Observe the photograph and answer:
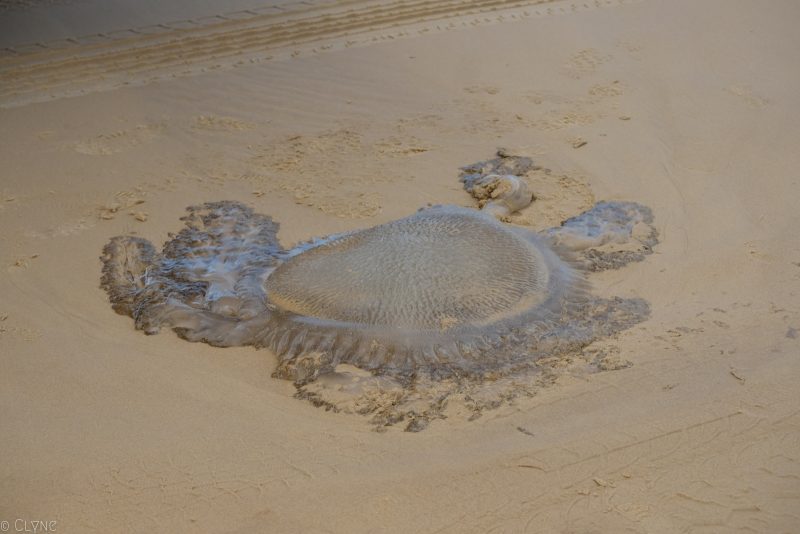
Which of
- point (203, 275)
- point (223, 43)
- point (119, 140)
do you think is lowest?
point (203, 275)

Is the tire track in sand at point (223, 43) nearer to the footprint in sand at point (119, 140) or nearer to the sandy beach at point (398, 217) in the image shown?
the sandy beach at point (398, 217)

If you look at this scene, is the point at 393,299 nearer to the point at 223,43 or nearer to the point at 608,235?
the point at 608,235

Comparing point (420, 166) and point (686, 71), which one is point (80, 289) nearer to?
point (420, 166)

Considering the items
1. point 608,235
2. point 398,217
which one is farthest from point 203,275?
point 608,235

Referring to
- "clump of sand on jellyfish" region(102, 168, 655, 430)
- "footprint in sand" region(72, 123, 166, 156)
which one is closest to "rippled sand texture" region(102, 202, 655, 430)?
"clump of sand on jellyfish" region(102, 168, 655, 430)

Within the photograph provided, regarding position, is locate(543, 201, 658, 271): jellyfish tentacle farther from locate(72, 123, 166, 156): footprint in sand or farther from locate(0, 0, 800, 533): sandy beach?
locate(72, 123, 166, 156): footprint in sand

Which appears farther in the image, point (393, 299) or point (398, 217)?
point (398, 217)
